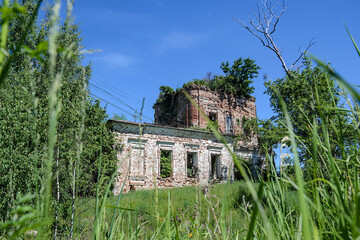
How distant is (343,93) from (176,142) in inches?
726

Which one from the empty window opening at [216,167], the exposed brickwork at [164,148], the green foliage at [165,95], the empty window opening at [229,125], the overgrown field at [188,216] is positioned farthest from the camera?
the green foliage at [165,95]

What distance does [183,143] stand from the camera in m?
19.6

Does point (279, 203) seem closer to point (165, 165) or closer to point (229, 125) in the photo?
point (165, 165)

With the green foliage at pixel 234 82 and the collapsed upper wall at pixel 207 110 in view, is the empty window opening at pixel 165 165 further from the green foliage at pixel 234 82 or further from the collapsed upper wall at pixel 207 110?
the green foliage at pixel 234 82

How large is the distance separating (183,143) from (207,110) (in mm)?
5891

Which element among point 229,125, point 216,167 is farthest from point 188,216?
point 229,125

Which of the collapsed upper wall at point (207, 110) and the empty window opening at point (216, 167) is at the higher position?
the collapsed upper wall at point (207, 110)

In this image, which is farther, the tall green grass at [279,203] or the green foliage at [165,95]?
the green foliage at [165,95]

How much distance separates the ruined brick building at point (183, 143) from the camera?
1733 cm

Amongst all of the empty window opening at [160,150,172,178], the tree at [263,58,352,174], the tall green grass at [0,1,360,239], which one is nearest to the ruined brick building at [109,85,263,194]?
the empty window opening at [160,150,172,178]

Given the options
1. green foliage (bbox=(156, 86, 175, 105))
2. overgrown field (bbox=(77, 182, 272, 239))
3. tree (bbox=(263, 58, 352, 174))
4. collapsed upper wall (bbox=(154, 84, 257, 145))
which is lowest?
overgrown field (bbox=(77, 182, 272, 239))

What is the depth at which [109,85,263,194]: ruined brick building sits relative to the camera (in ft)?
56.9

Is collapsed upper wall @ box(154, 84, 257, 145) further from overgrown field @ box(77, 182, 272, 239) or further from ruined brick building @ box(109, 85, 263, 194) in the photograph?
overgrown field @ box(77, 182, 272, 239)

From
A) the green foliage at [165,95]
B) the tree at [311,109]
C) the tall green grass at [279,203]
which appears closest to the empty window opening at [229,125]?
the green foliage at [165,95]
